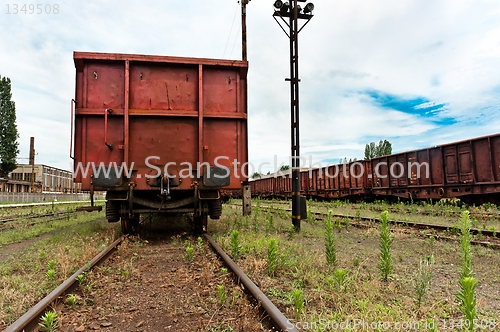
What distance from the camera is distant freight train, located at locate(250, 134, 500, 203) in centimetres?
1250

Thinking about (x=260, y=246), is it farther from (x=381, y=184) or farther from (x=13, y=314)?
(x=381, y=184)

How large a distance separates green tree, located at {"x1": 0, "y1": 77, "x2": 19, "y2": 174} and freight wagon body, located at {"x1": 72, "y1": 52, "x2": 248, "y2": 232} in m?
45.0

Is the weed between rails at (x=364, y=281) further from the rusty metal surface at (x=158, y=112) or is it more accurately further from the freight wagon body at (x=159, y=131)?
the rusty metal surface at (x=158, y=112)

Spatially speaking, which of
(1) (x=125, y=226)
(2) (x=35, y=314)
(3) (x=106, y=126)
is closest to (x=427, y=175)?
(1) (x=125, y=226)

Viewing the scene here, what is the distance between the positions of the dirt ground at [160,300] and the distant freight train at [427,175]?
1218 centimetres

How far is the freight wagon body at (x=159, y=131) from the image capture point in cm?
627

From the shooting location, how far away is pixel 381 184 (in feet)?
60.1

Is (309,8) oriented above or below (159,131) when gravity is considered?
above

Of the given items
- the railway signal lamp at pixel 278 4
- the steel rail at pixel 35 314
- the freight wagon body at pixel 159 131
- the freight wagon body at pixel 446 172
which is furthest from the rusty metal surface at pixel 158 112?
the freight wagon body at pixel 446 172

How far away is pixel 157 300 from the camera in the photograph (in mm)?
3262

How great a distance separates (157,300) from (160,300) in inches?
1.3

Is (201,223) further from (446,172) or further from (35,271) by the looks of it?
(446,172)

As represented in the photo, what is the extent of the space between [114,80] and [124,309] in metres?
4.81

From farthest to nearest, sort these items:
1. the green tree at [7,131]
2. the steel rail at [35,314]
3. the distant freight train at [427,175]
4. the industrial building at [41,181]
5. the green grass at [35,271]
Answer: the industrial building at [41,181] < the green tree at [7,131] < the distant freight train at [427,175] < the green grass at [35,271] < the steel rail at [35,314]
